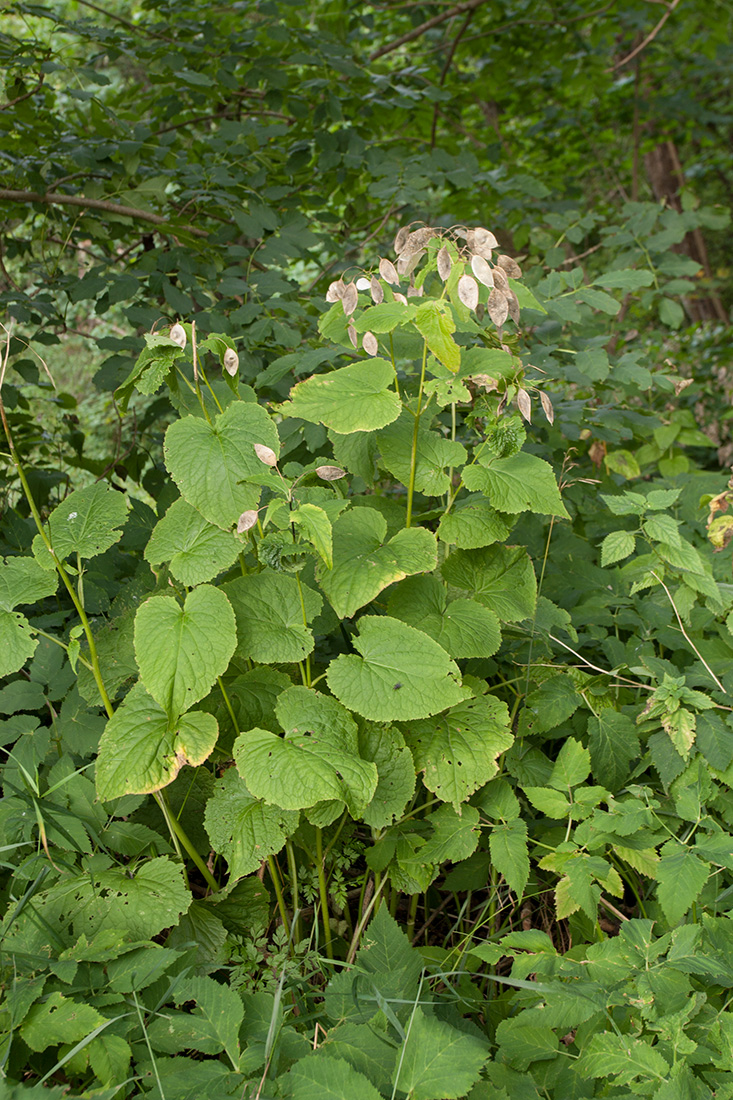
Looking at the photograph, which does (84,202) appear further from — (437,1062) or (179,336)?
(437,1062)

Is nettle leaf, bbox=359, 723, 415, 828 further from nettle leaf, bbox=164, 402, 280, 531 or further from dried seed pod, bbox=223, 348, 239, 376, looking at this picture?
dried seed pod, bbox=223, 348, 239, 376

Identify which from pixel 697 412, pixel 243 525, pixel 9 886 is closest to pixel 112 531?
pixel 243 525

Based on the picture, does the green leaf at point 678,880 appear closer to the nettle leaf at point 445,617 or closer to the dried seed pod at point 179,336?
the nettle leaf at point 445,617

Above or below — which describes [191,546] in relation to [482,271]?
below

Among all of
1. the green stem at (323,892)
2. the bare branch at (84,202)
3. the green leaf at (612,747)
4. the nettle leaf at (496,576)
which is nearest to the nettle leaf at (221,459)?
the nettle leaf at (496,576)

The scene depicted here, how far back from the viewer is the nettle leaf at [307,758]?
1069 mm

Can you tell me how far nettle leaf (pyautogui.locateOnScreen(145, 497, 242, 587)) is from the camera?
1229 millimetres

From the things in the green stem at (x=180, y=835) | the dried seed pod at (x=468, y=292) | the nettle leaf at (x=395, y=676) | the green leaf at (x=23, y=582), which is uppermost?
the dried seed pod at (x=468, y=292)

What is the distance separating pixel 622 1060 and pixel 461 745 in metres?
0.50

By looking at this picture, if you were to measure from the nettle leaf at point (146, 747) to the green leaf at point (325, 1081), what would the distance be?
0.43 m

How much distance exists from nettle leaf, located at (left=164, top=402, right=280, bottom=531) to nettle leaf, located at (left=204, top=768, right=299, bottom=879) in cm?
45

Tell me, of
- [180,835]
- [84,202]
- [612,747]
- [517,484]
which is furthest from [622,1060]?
[84,202]

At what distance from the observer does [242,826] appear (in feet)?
3.85

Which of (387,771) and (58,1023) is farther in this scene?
(387,771)
